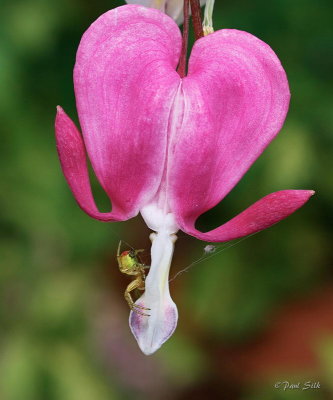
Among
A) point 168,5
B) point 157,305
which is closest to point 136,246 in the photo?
point 168,5

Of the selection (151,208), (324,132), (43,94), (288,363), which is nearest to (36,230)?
(43,94)

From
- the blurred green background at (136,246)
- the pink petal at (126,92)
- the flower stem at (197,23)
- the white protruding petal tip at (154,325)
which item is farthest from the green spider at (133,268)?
the blurred green background at (136,246)

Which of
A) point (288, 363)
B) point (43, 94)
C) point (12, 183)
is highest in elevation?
point (43, 94)

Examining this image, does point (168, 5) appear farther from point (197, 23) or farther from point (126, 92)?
point (126, 92)

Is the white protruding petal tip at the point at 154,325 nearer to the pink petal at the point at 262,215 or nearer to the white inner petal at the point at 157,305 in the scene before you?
the white inner petal at the point at 157,305

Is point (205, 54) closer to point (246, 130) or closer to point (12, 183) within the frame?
point (246, 130)
